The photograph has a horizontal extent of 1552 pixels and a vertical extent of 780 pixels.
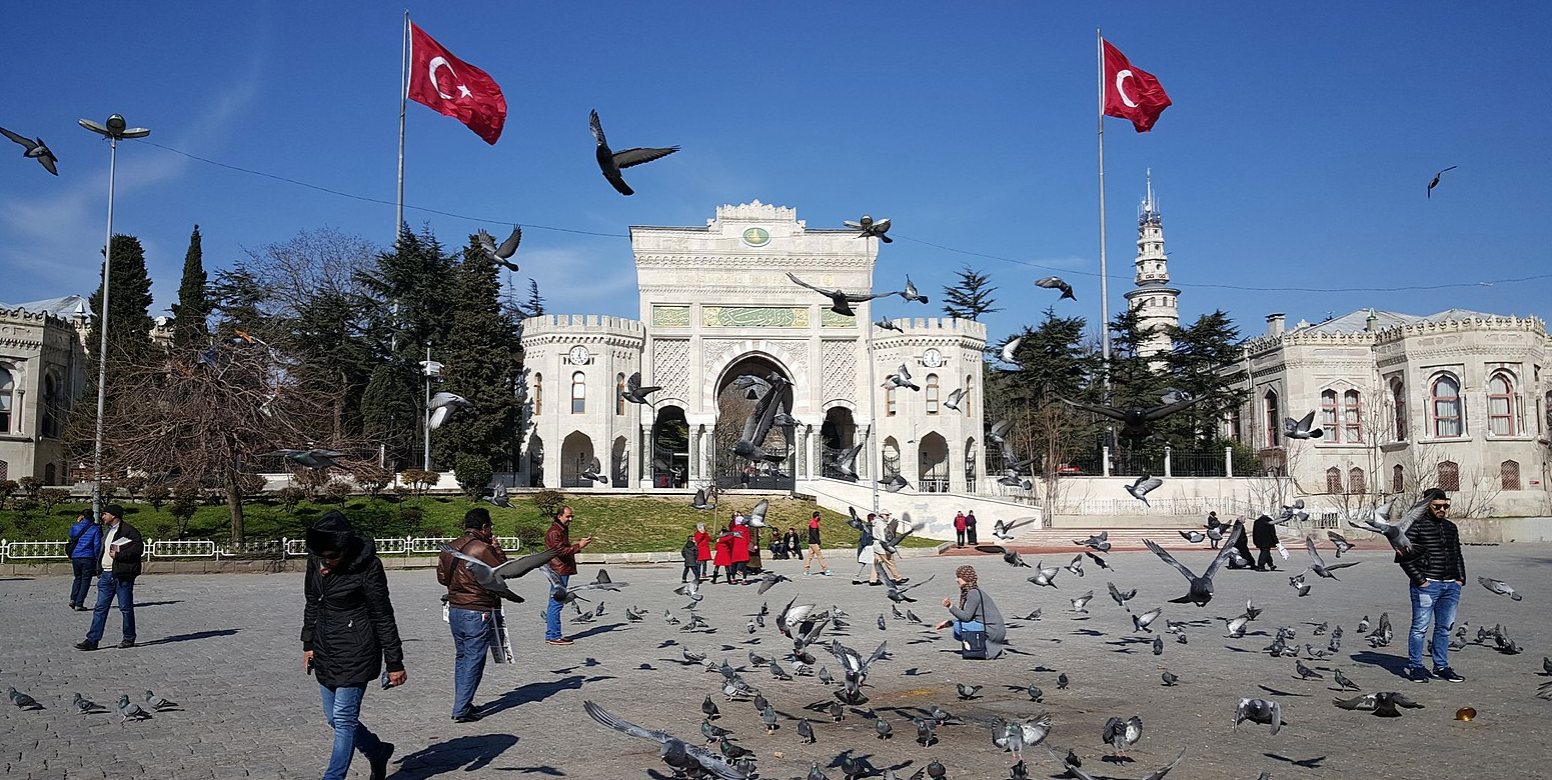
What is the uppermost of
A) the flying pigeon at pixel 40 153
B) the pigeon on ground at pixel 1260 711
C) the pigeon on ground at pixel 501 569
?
the flying pigeon at pixel 40 153

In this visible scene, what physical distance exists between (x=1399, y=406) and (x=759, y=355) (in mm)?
28910

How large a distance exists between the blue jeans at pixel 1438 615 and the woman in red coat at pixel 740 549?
41.3ft

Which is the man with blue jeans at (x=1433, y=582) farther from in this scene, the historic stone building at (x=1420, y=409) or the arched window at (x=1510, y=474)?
the arched window at (x=1510, y=474)

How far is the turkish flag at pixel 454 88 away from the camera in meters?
29.6

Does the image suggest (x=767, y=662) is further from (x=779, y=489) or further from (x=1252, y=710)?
(x=779, y=489)

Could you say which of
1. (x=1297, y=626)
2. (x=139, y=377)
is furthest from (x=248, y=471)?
(x=1297, y=626)

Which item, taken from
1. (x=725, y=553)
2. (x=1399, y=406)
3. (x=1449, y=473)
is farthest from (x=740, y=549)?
(x=1399, y=406)

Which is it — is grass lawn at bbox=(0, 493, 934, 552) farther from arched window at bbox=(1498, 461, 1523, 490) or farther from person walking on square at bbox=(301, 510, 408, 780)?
arched window at bbox=(1498, 461, 1523, 490)

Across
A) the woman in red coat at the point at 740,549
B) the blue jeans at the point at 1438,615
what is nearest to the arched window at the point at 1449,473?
the woman in red coat at the point at 740,549

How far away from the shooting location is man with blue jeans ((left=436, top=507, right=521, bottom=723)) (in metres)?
7.60

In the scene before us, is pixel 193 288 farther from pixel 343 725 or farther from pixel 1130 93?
pixel 343 725

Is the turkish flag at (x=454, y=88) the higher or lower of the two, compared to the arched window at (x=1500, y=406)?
higher

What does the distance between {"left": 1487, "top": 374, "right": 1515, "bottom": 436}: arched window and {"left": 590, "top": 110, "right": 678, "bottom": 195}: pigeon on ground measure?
1812 inches

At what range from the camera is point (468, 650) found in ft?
25.0
